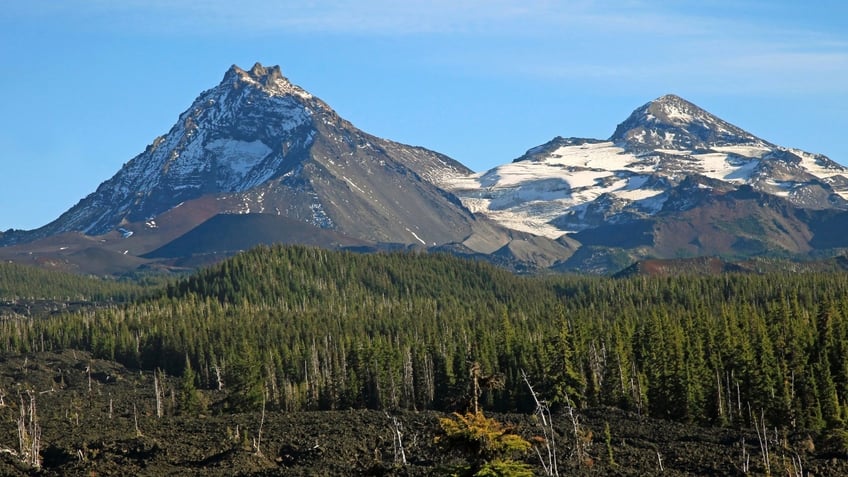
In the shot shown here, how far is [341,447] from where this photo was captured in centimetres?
10644

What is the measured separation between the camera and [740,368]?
13688cm

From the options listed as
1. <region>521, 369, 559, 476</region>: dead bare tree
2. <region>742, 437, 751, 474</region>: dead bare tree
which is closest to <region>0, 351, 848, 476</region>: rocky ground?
<region>742, 437, 751, 474</region>: dead bare tree

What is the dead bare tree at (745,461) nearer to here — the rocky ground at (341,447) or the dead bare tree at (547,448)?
the rocky ground at (341,447)

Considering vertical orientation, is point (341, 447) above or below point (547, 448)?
below

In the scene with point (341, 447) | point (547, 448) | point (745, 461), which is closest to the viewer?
point (547, 448)

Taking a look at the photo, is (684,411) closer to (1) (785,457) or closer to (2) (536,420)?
(2) (536,420)

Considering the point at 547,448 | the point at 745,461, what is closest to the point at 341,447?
the point at 547,448

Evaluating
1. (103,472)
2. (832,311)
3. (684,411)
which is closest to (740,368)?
(684,411)

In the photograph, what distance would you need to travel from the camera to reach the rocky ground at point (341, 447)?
314 ft

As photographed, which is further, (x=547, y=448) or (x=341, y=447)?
(x=341, y=447)

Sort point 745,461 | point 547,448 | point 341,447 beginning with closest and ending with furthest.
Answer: point 547,448 → point 745,461 → point 341,447

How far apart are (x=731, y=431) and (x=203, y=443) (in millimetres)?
44387

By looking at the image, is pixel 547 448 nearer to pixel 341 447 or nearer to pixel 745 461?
pixel 745 461

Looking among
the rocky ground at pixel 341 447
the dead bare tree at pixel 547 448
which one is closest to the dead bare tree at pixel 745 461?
the rocky ground at pixel 341 447
